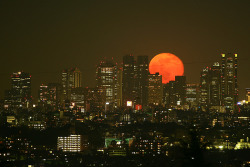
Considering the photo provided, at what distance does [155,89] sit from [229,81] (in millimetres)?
15664

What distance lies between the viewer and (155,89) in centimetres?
11038

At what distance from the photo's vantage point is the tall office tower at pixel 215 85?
106500mm

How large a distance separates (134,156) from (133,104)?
6026 centimetres

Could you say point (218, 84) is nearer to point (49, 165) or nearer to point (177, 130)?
point (177, 130)

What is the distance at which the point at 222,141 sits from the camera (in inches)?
2089

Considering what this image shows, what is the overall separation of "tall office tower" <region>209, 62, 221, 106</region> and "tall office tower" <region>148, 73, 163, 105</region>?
10.3 meters

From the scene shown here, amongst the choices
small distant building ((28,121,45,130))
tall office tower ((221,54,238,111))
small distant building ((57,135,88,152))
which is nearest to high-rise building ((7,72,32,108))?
small distant building ((28,121,45,130))

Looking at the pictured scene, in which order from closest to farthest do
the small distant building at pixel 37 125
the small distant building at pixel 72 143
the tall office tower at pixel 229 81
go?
the small distant building at pixel 72 143 < the small distant building at pixel 37 125 < the tall office tower at pixel 229 81

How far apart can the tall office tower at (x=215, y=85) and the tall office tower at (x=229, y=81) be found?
2.86 feet

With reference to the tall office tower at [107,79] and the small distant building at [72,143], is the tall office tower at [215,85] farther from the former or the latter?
the small distant building at [72,143]

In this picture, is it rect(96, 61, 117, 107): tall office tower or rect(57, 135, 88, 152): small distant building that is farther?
rect(96, 61, 117, 107): tall office tower

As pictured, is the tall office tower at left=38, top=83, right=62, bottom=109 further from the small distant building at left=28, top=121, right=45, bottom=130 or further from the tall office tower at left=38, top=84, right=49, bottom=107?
the small distant building at left=28, top=121, right=45, bottom=130

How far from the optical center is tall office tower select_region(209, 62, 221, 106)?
106 metres

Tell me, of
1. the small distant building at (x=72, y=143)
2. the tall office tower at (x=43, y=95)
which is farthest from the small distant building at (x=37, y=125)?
the tall office tower at (x=43, y=95)
